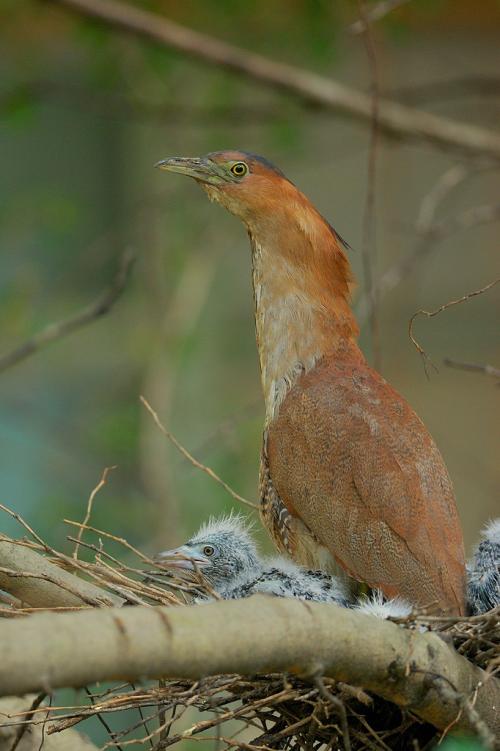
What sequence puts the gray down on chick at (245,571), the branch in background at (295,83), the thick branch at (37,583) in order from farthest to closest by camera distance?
the branch in background at (295,83)
the gray down on chick at (245,571)
the thick branch at (37,583)

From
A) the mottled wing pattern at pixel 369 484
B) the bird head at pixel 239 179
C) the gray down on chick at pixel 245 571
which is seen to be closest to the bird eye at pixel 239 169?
the bird head at pixel 239 179

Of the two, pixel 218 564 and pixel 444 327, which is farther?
pixel 444 327

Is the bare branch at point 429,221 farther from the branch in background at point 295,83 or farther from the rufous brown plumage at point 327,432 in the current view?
the rufous brown plumage at point 327,432

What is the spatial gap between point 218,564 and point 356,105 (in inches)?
98.8

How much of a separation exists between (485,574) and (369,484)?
37 cm

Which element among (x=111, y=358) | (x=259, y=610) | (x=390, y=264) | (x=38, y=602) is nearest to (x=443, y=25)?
(x=390, y=264)

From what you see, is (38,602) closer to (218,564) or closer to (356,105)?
(218,564)

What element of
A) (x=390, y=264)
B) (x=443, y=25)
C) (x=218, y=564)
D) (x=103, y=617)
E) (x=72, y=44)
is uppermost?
(x=72, y=44)

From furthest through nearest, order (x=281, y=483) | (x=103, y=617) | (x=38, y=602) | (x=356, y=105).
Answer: (x=356, y=105), (x=281, y=483), (x=38, y=602), (x=103, y=617)

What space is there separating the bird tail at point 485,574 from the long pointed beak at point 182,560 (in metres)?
0.73

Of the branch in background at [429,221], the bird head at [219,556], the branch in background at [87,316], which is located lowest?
the bird head at [219,556]

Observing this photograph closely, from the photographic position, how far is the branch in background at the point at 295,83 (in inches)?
205

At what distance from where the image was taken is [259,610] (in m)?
2.04

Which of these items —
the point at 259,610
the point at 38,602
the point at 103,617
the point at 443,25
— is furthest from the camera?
the point at 443,25
